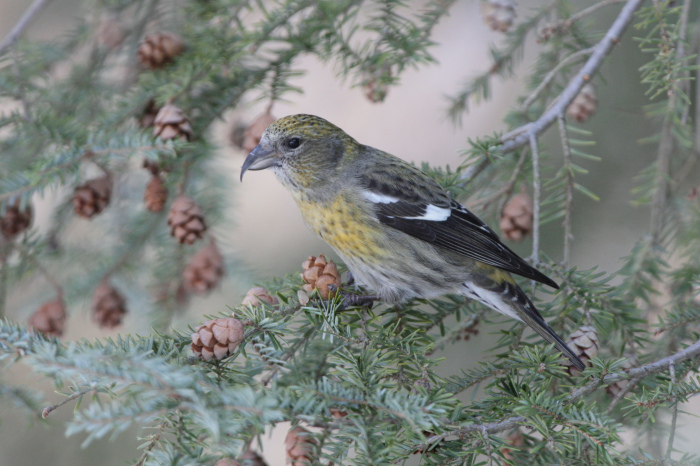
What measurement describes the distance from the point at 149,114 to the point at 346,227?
92 centimetres

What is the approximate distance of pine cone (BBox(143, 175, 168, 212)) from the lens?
2.39 meters

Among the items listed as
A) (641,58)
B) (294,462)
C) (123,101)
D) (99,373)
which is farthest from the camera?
(641,58)

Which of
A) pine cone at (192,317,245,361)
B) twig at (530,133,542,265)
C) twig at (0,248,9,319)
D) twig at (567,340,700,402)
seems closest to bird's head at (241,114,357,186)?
twig at (530,133,542,265)

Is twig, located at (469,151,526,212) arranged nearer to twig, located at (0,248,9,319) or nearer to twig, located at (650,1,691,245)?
twig, located at (650,1,691,245)

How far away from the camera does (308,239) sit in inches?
160

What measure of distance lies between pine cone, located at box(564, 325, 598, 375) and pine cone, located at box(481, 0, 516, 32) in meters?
1.24

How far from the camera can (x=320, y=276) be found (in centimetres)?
188

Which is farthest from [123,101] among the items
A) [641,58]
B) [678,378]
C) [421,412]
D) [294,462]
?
[641,58]

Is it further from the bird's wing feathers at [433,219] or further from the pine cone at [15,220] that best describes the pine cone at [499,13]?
the pine cone at [15,220]

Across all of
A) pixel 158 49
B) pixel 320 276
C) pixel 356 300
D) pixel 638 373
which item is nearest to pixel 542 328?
pixel 638 373

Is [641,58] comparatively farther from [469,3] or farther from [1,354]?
[1,354]

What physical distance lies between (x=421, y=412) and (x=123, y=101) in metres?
1.79

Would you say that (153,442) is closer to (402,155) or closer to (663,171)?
(663,171)

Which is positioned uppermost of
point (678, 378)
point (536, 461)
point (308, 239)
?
point (678, 378)
